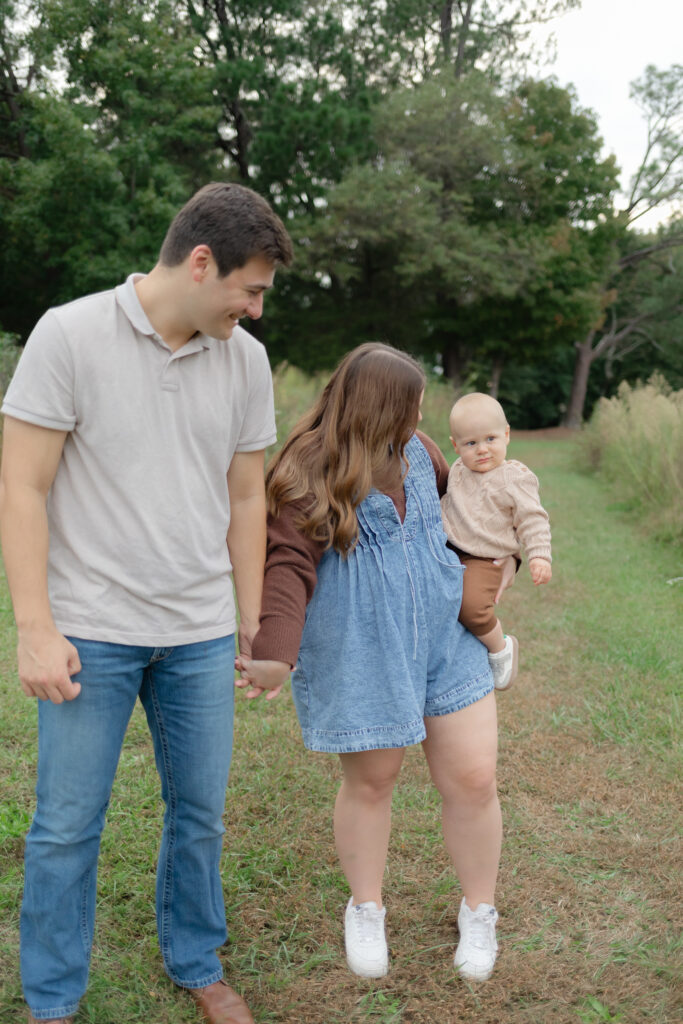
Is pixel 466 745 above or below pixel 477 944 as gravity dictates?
above

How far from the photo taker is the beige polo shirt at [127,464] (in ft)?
6.15

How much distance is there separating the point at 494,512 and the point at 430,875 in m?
1.38

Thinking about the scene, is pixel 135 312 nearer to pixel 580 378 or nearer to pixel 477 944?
pixel 477 944

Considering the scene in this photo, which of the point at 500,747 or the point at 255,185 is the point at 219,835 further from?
the point at 255,185

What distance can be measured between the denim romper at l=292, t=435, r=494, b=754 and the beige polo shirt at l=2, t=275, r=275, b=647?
1.20 ft

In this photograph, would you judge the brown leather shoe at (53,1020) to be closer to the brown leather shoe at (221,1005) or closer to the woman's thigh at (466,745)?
the brown leather shoe at (221,1005)

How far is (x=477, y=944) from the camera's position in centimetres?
255

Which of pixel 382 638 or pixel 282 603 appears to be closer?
pixel 282 603

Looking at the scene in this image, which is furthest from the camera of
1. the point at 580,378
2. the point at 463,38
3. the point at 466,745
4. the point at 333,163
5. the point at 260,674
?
the point at 580,378

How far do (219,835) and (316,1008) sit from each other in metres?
0.59

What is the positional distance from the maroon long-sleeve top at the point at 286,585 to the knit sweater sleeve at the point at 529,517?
567 mm

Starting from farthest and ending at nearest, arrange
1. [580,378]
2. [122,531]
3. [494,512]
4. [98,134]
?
[580,378]
[98,134]
[494,512]
[122,531]

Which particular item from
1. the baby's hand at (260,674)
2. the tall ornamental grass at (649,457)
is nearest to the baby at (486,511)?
the baby's hand at (260,674)

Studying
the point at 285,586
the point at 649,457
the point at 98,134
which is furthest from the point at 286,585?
the point at 98,134
